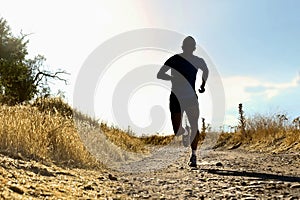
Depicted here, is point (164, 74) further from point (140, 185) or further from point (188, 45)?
point (140, 185)

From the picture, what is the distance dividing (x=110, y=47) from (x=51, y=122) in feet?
9.72

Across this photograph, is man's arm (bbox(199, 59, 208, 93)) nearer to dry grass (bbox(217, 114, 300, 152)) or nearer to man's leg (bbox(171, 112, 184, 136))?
man's leg (bbox(171, 112, 184, 136))

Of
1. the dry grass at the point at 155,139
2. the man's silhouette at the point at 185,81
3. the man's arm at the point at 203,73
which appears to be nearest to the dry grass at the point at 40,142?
the man's silhouette at the point at 185,81

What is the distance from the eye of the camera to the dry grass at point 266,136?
1011 centimetres

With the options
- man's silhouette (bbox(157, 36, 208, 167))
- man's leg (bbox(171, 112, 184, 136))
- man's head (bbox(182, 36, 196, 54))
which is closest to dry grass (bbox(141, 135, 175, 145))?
man's leg (bbox(171, 112, 184, 136))

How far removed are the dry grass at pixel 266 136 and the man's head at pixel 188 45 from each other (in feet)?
12.9

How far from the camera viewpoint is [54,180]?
395 centimetres

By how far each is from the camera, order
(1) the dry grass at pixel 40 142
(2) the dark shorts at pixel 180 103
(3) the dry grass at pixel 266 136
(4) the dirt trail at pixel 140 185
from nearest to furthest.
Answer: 1. (4) the dirt trail at pixel 140 185
2. (1) the dry grass at pixel 40 142
3. (2) the dark shorts at pixel 180 103
4. (3) the dry grass at pixel 266 136

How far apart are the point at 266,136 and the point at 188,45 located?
6438 millimetres

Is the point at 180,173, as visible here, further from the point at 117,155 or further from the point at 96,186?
the point at 117,155

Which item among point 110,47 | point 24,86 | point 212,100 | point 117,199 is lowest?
point 117,199

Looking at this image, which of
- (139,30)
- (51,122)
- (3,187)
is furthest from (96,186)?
(139,30)

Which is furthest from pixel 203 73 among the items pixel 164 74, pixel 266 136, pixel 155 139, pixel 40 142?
pixel 155 139

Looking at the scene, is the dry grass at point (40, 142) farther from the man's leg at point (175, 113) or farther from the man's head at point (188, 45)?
the man's head at point (188, 45)
